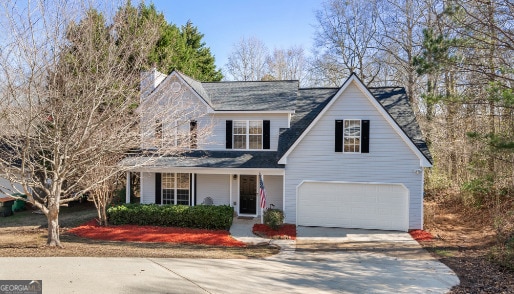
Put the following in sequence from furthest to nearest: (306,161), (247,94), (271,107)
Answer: (247,94)
(271,107)
(306,161)

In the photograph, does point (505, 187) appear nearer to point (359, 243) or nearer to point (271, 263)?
point (359, 243)

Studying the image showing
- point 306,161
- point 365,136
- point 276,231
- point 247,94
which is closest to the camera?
point 276,231

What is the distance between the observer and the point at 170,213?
15.3 meters

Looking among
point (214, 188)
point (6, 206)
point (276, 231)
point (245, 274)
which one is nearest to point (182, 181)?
point (214, 188)

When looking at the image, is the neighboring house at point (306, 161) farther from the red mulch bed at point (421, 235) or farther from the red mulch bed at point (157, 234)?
the red mulch bed at point (157, 234)

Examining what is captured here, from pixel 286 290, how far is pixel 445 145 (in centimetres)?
1767

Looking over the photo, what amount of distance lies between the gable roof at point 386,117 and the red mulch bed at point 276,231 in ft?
9.55

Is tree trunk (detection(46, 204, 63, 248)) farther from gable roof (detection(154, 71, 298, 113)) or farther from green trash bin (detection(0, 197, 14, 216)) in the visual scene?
green trash bin (detection(0, 197, 14, 216))

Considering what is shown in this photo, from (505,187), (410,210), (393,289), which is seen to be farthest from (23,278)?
(505,187)

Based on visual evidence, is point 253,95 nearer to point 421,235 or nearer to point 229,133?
point 229,133

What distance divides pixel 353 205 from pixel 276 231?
12.1 ft

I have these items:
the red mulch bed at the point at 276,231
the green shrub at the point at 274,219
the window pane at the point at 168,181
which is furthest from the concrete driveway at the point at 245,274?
the window pane at the point at 168,181

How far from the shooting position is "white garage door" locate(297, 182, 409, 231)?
49.1ft

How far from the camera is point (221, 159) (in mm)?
16953
